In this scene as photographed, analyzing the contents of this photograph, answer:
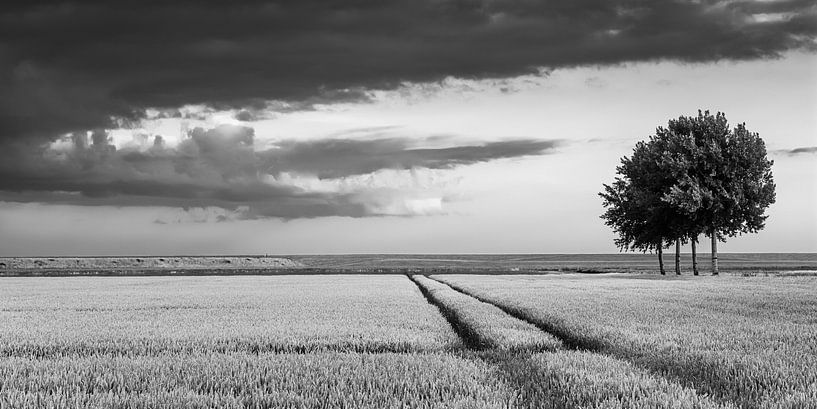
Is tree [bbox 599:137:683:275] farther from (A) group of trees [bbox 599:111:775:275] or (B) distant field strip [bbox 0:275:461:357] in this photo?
(B) distant field strip [bbox 0:275:461:357]

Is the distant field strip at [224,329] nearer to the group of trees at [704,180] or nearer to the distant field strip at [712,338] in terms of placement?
the distant field strip at [712,338]

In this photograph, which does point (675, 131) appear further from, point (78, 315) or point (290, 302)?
point (78, 315)

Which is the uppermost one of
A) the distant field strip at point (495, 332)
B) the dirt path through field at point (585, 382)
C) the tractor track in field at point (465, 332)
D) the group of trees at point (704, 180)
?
the group of trees at point (704, 180)

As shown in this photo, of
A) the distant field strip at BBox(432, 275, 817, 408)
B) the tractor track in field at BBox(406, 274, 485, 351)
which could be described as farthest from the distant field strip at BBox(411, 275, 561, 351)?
the distant field strip at BBox(432, 275, 817, 408)

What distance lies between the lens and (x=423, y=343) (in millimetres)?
14797

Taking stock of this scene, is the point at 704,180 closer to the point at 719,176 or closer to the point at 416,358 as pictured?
the point at 719,176

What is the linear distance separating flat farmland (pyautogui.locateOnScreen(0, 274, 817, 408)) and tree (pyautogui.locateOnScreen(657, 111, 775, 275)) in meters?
31.2

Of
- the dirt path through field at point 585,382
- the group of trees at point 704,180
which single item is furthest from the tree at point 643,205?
the dirt path through field at point 585,382

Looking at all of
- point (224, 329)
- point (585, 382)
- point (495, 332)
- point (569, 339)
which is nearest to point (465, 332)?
point (495, 332)

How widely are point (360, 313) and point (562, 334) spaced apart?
26.6 feet

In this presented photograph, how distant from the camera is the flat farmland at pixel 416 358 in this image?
877 centimetres

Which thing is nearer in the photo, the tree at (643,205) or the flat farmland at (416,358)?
the flat farmland at (416,358)

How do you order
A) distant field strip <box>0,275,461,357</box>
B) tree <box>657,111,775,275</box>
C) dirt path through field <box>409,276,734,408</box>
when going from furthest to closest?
1. tree <box>657,111,775,275</box>
2. distant field strip <box>0,275,461,357</box>
3. dirt path through field <box>409,276,734,408</box>

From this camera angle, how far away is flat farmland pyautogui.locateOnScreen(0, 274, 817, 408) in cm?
877
